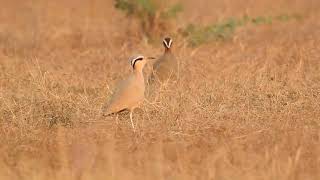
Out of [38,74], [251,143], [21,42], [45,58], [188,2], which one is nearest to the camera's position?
[251,143]

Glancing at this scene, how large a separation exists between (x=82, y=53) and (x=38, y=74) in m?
3.09

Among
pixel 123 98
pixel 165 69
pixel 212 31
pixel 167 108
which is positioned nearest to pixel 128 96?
pixel 123 98

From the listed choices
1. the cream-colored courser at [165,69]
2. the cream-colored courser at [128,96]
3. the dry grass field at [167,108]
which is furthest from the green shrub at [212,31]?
the cream-colored courser at [128,96]

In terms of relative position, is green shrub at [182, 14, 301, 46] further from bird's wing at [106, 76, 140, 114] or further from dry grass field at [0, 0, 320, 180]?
bird's wing at [106, 76, 140, 114]

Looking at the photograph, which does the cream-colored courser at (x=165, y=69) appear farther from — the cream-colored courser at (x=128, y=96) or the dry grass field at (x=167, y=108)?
the cream-colored courser at (x=128, y=96)

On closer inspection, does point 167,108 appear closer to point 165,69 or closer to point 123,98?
point 123,98

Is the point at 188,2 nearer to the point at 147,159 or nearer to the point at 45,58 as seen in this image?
the point at 45,58

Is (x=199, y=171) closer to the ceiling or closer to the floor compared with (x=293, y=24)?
closer to the floor

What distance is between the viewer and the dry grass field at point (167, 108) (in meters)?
6.98

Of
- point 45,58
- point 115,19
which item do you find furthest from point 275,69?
point 115,19

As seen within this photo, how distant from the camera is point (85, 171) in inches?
267

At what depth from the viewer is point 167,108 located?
8.86 m

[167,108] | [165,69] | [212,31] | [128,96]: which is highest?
[212,31]

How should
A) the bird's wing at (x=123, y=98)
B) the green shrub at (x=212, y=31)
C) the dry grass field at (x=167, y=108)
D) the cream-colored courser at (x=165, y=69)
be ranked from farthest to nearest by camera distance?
1. the green shrub at (x=212, y=31)
2. the cream-colored courser at (x=165, y=69)
3. the bird's wing at (x=123, y=98)
4. the dry grass field at (x=167, y=108)
